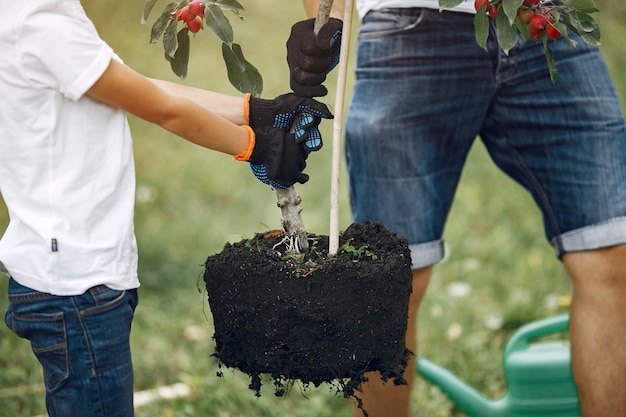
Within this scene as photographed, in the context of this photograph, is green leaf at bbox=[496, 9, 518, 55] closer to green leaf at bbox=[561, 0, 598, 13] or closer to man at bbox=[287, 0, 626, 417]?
green leaf at bbox=[561, 0, 598, 13]

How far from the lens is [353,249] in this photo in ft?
5.68

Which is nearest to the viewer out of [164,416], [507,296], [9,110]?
[9,110]

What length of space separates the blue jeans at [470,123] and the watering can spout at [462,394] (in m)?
0.52

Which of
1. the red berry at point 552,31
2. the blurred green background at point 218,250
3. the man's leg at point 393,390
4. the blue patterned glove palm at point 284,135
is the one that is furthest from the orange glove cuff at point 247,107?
the man's leg at point 393,390

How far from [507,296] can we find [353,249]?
6.36ft

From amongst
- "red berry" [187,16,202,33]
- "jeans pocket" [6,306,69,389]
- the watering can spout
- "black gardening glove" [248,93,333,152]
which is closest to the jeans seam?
the watering can spout

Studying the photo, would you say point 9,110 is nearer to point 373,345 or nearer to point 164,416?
point 373,345

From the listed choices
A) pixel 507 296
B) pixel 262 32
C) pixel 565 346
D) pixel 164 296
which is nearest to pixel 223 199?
pixel 164 296

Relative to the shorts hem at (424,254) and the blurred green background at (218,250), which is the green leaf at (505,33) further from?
the shorts hem at (424,254)

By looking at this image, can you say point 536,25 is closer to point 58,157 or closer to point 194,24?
point 194,24

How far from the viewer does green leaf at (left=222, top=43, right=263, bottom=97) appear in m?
1.81

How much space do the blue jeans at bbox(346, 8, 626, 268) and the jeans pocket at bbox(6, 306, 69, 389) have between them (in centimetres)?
94

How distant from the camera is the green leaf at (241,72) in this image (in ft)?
5.94

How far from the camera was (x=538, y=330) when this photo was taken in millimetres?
2615
